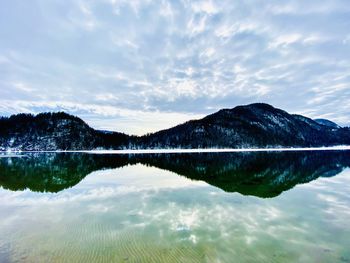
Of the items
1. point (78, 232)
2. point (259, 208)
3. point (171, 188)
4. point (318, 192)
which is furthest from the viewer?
point (171, 188)

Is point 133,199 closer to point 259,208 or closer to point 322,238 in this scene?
point 259,208

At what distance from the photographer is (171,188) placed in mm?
24562

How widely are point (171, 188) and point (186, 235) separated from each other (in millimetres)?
13200

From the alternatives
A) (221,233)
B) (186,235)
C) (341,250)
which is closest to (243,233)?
(221,233)

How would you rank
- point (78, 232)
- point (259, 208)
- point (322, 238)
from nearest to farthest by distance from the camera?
point (322, 238) → point (78, 232) → point (259, 208)

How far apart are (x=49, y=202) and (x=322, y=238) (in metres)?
17.3

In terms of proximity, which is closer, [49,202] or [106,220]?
[106,220]

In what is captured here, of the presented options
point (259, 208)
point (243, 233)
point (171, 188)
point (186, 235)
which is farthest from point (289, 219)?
point (171, 188)

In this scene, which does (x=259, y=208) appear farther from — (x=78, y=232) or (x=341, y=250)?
(x=78, y=232)

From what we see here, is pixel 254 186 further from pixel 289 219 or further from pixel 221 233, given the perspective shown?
pixel 221 233

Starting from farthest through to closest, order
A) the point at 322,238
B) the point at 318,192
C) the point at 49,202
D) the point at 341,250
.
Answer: the point at 318,192 → the point at 49,202 → the point at 322,238 → the point at 341,250

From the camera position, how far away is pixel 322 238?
11172mm

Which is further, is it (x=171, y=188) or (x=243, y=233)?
(x=171, y=188)

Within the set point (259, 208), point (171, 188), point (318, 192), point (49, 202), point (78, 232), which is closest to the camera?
point (78, 232)
